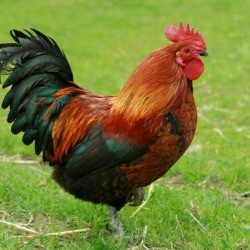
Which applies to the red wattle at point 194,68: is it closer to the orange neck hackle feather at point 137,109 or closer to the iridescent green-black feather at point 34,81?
the orange neck hackle feather at point 137,109

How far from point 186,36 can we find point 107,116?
84cm

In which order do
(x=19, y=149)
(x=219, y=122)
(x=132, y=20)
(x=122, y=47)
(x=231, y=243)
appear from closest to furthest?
(x=231, y=243)
(x=19, y=149)
(x=219, y=122)
(x=122, y=47)
(x=132, y=20)

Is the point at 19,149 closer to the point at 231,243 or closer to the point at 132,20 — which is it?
the point at 231,243

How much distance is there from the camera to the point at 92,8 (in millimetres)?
15609

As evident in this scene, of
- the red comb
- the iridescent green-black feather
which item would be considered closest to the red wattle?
the red comb

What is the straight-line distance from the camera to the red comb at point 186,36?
4.15 meters

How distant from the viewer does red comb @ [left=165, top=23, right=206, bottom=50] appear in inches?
163

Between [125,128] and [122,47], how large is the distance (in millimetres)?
8345

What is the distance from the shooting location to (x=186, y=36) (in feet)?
13.8

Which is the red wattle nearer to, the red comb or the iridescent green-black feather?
the red comb

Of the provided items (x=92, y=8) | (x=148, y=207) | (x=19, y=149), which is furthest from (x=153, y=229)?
(x=92, y=8)

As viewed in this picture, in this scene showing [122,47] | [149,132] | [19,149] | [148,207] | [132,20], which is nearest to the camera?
[149,132]

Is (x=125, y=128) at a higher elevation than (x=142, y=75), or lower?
lower

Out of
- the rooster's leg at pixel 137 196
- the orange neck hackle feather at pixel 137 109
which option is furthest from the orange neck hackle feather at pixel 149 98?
the rooster's leg at pixel 137 196
